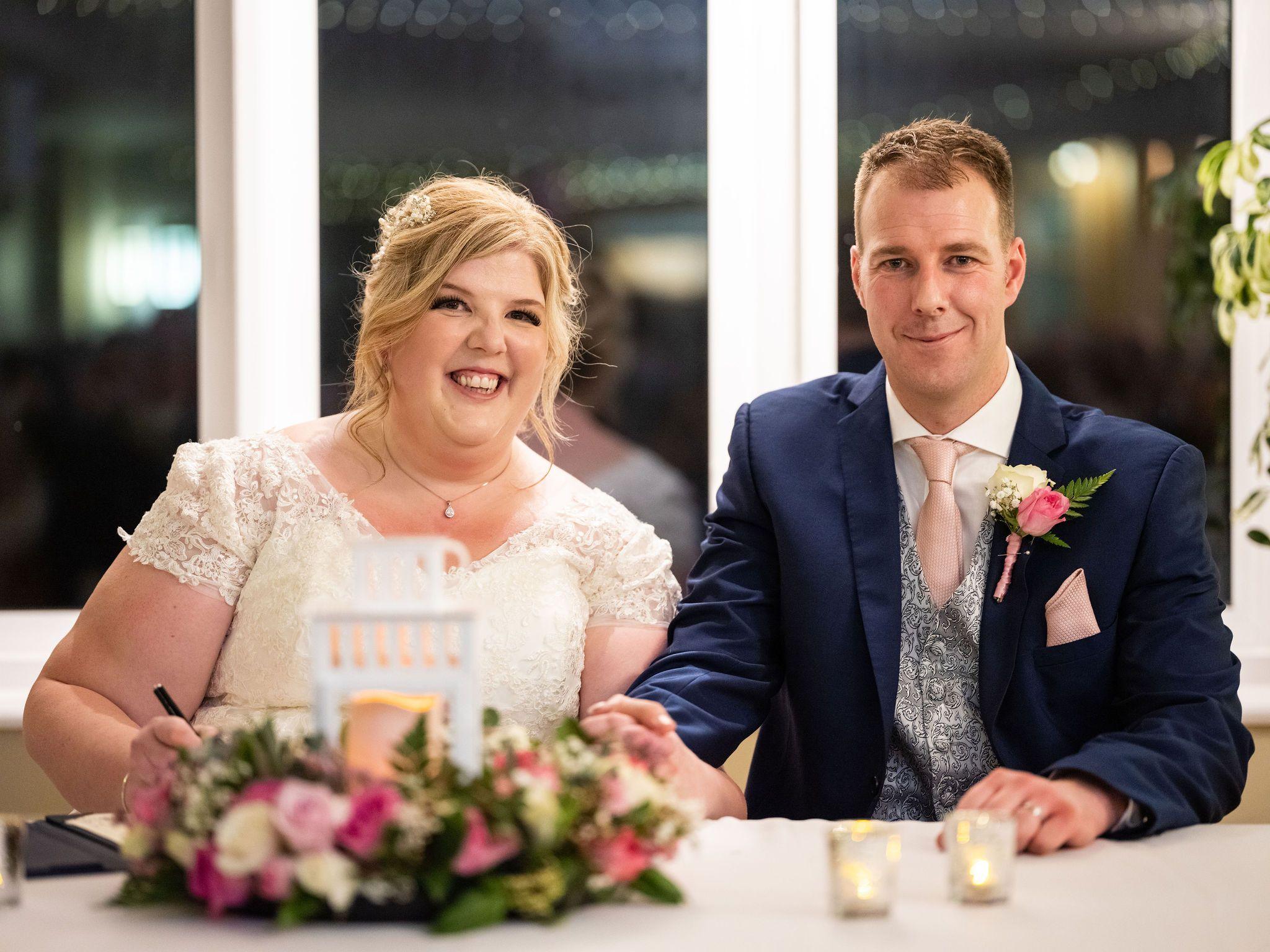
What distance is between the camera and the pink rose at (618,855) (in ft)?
3.44

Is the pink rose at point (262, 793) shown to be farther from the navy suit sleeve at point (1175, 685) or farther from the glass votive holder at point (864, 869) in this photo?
the navy suit sleeve at point (1175, 685)

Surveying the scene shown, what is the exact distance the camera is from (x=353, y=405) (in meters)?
2.40

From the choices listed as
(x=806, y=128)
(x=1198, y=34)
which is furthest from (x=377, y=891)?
(x=1198, y=34)

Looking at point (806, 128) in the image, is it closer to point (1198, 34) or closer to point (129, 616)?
point (1198, 34)

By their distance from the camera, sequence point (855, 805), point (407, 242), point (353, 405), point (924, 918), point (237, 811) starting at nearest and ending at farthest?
point (237, 811), point (924, 918), point (855, 805), point (407, 242), point (353, 405)

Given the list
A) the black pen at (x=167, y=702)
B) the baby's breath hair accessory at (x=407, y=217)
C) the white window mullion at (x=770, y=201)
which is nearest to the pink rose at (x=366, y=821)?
the black pen at (x=167, y=702)

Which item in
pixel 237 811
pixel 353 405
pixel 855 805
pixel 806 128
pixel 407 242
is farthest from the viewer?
pixel 806 128

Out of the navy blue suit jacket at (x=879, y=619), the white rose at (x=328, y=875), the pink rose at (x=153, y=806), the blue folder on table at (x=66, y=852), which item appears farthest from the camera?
the navy blue suit jacket at (x=879, y=619)

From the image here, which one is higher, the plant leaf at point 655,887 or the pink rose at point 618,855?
the pink rose at point 618,855

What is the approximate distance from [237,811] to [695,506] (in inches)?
82.6

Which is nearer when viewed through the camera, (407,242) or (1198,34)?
(407,242)

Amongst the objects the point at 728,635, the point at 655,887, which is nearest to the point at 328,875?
the point at 655,887

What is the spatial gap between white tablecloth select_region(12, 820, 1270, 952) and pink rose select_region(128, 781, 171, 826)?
0.09 metres

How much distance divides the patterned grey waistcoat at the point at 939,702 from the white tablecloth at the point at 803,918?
54 centimetres
